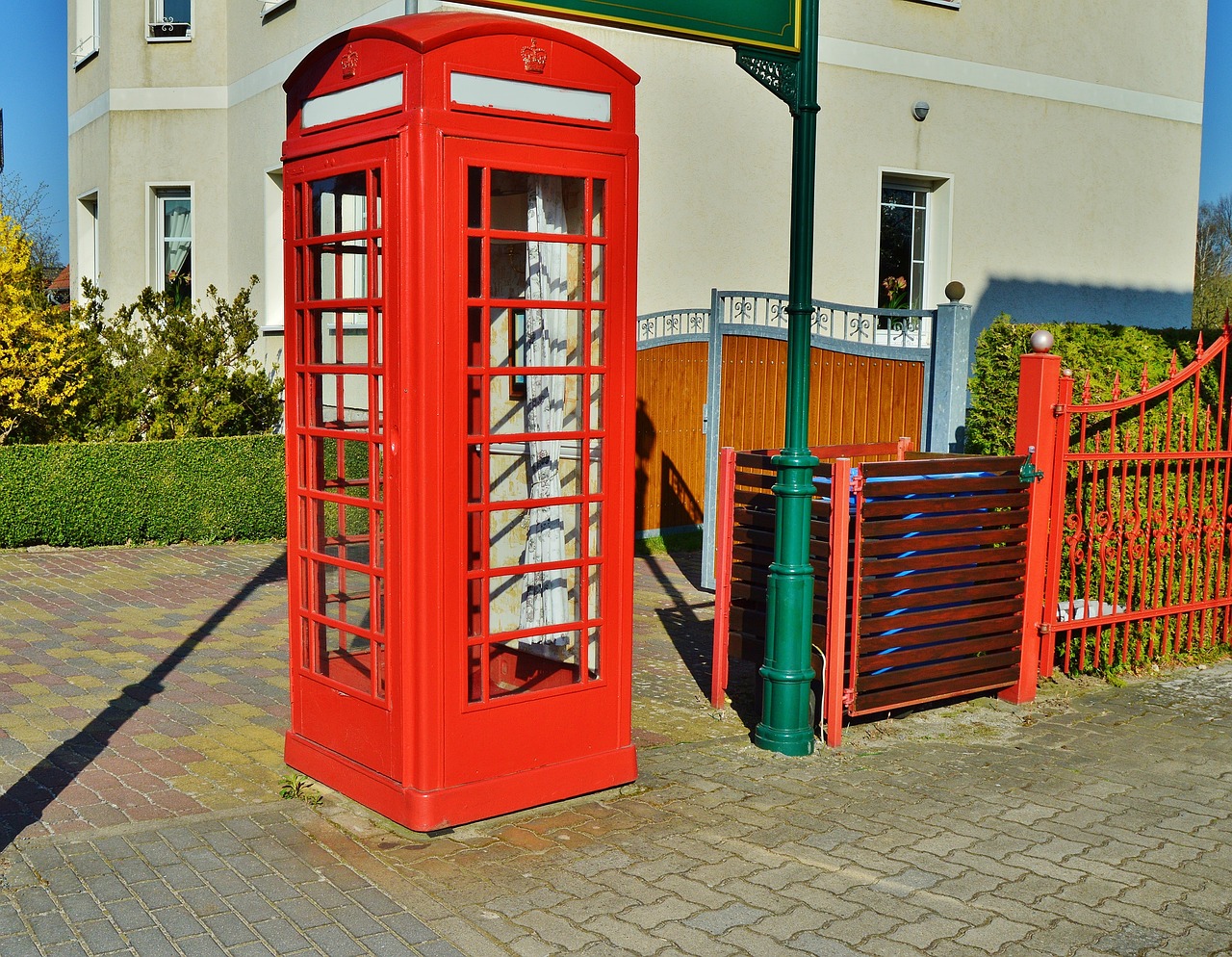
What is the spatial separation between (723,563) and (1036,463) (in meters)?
1.82

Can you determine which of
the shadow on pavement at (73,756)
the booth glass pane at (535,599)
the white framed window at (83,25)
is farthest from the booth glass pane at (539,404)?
the white framed window at (83,25)

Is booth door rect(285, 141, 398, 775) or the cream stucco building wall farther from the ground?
the cream stucco building wall

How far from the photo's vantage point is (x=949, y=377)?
1115 centimetres

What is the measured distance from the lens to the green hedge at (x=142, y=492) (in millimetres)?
11344

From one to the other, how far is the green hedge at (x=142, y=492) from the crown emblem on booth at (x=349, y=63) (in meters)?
7.47

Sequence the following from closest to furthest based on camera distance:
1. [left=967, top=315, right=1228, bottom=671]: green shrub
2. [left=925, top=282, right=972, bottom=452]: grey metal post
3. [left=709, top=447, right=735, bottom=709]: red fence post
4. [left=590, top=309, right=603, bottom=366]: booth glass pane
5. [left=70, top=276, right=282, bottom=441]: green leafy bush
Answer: [left=590, top=309, right=603, bottom=366]: booth glass pane → [left=709, top=447, right=735, bottom=709]: red fence post → [left=967, top=315, right=1228, bottom=671]: green shrub → [left=925, top=282, right=972, bottom=452]: grey metal post → [left=70, top=276, right=282, bottom=441]: green leafy bush

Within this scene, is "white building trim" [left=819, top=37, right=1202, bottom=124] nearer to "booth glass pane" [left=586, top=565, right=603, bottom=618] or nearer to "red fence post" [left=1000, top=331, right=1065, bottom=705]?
"red fence post" [left=1000, top=331, right=1065, bottom=705]

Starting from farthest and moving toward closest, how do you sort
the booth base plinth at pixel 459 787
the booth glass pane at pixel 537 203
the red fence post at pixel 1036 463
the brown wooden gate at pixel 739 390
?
the brown wooden gate at pixel 739 390, the red fence post at pixel 1036 463, the booth glass pane at pixel 537 203, the booth base plinth at pixel 459 787

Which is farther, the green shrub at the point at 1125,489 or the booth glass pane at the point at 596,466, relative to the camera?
the green shrub at the point at 1125,489

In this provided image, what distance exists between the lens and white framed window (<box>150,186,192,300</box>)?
1652 cm

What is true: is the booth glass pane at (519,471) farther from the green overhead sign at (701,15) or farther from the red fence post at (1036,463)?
the red fence post at (1036,463)

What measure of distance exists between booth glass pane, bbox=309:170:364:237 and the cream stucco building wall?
7128mm

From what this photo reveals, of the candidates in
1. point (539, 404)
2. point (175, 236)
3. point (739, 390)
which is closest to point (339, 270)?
point (539, 404)

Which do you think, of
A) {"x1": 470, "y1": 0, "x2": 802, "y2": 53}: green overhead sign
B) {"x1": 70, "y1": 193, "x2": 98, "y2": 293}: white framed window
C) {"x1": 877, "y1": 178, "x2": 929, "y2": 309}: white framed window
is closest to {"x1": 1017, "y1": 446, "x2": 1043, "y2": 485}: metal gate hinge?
{"x1": 470, "y1": 0, "x2": 802, "y2": 53}: green overhead sign
